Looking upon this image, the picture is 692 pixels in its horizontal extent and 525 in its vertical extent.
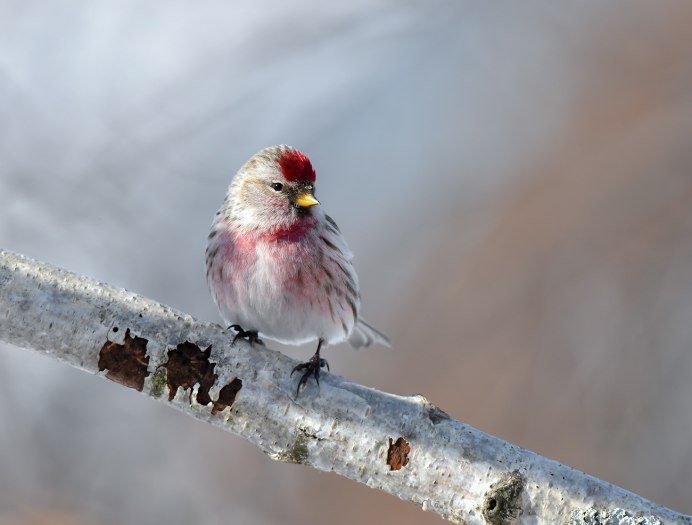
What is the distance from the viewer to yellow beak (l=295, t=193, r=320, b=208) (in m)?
2.99

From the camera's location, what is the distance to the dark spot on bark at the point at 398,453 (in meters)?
2.09

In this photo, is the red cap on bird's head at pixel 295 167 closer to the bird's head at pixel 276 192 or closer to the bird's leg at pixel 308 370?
the bird's head at pixel 276 192

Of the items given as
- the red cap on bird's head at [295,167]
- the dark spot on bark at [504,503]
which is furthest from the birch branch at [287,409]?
the red cap on bird's head at [295,167]

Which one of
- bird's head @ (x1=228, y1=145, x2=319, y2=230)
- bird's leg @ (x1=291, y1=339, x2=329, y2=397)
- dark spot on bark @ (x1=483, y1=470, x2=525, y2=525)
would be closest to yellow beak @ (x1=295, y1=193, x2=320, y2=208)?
bird's head @ (x1=228, y1=145, x2=319, y2=230)

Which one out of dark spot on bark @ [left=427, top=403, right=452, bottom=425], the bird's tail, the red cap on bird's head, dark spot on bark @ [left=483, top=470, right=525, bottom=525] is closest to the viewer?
dark spot on bark @ [left=483, top=470, right=525, bottom=525]

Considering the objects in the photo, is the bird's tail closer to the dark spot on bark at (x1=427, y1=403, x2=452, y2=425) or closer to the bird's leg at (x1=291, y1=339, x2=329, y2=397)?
the bird's leg at (x1=291, y1=339, x2=329, y2=397)

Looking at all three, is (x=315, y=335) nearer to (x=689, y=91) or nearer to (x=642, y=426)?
(x=642, y=426)

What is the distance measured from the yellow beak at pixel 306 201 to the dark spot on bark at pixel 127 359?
1.05 metres

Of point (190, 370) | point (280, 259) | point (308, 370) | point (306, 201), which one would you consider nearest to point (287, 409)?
point (308, 370)

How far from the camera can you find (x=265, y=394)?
2154 millimetres

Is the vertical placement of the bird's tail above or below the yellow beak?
below

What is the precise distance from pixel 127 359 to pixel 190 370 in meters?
0.16

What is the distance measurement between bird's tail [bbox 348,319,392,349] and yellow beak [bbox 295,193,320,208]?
0.75 metres

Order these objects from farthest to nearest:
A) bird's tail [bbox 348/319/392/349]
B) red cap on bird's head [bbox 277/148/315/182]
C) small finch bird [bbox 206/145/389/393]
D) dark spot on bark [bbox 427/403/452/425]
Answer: bird's tail [bbox 348/319/392/349], red cap on bird's head [bbox 277/148/315/182], small finch bird [bbox 206/145/389/393], dark spot on bark [bbox 427/403/452/425]
